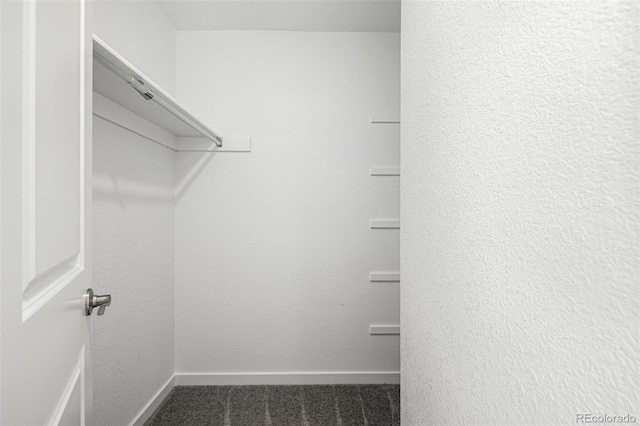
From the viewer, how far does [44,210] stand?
51 centimetres

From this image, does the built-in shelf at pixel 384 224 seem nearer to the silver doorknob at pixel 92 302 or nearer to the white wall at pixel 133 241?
the white wall at pixel 133 241

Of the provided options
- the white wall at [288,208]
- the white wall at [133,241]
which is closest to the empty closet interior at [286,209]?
the white wall at [288,208]

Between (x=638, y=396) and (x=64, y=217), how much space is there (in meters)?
0.78

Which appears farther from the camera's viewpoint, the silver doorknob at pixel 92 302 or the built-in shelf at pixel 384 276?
the built-in shelf at pixel 384 276

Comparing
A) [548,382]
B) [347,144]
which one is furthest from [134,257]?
[548,382]

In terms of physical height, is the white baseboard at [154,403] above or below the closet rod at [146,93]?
below

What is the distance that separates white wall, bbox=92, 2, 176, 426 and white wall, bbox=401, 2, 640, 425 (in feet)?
4.41

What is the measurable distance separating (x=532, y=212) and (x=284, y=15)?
211 centimetres

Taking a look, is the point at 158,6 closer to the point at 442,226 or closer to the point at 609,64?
the point at 442,226

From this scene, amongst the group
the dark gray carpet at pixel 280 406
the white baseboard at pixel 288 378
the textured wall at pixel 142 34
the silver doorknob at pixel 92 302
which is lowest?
the dark gray carpet at pixel 280 406

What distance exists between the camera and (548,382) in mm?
404

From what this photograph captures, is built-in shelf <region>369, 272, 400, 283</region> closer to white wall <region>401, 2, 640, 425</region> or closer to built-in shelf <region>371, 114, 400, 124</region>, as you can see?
built-in shelf <region>371, 114, 400, 124</region>

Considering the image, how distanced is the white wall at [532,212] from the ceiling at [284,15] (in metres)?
1.39

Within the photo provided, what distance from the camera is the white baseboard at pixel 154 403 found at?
1.78 m
